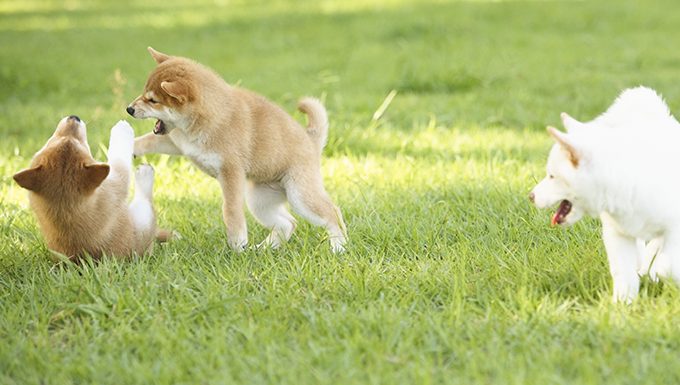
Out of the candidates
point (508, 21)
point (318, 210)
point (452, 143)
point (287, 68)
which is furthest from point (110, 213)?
point (508, 21)

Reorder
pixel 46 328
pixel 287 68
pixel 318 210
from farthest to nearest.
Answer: pixel 287 68 → pixel 318 210 → pixel 46 328

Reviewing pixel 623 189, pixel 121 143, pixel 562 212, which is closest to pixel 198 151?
pixel 121 143

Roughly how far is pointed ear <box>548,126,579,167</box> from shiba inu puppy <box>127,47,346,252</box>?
52.6 inches

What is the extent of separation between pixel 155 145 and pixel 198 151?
1.05ft

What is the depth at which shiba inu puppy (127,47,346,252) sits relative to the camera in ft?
14.2

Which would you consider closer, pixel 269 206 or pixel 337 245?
pixel 337 245

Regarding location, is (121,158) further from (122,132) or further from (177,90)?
(177,90)

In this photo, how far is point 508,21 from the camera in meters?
12.2

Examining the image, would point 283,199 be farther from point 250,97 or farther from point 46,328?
point 46,328

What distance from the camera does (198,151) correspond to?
4418 millimetres

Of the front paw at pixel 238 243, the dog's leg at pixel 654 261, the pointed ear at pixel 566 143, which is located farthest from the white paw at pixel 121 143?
the dog's leg at pixel 654 261

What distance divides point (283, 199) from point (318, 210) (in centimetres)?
35

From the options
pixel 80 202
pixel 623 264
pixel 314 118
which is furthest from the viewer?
pixel 314 118

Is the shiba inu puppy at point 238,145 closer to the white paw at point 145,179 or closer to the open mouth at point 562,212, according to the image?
the white paw at point 145,179
